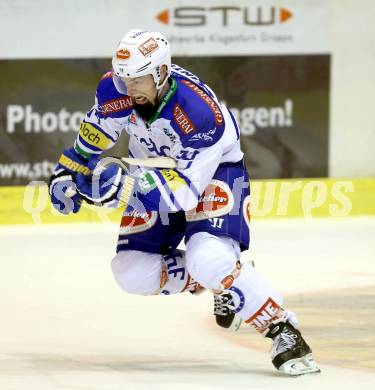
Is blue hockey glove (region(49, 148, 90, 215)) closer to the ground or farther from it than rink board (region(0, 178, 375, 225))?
farther from it

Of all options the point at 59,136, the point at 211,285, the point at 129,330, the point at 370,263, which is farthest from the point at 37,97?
the point at 211,285

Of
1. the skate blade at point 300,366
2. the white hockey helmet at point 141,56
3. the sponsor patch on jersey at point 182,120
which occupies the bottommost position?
the skate blade at point 300,366

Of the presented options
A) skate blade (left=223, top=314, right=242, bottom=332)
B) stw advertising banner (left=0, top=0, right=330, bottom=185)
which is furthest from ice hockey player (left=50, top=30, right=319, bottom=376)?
stw advertising banner (left=0, top=0, right=330, bottom=185)

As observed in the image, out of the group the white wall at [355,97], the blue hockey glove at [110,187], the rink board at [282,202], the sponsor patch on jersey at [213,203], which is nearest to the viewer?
the blue hockey glove at [110,187]

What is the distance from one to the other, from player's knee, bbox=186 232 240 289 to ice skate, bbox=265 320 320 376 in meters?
0.28

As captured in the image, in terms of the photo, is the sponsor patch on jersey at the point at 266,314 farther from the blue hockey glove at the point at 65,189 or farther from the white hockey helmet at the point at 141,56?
the white hockey helmet at the point at 141,56

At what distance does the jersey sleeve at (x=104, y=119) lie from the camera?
4895 mm

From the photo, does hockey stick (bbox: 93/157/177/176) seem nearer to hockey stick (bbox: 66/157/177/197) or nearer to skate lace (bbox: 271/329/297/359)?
hockey stick (bbox: 66/157/177/197)

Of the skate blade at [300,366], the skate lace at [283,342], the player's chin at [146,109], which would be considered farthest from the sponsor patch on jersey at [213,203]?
the skate blade at [300,366]

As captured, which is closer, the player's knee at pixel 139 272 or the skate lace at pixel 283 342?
the skate lace at pixel 283 342

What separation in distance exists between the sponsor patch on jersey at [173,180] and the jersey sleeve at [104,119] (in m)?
0.36

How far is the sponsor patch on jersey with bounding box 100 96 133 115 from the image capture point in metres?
4.88

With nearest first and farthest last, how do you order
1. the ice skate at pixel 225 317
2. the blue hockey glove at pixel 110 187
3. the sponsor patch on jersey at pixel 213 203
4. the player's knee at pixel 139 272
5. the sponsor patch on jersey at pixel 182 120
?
1. the blue hockey glove at pixel 110 187
2. the sponsor patch on jersey at pixel 182 120
3. the sponsor patch on jersey at pixel 213 203
4. the player's knee at pixel 139 272
5. the ice skate at pixel 225 317

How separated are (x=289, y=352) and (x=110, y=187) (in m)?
0.87
